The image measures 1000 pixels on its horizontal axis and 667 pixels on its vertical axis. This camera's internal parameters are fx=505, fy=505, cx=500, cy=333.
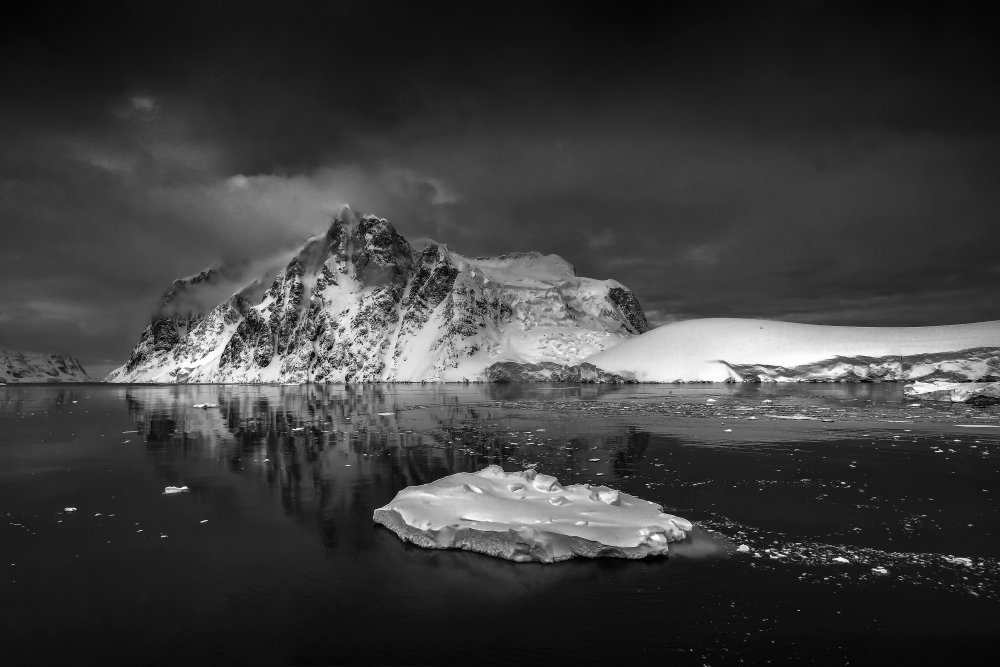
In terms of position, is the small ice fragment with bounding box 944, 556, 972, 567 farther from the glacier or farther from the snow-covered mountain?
the snow-covered mountain

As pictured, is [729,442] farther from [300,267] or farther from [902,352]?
[300,267]

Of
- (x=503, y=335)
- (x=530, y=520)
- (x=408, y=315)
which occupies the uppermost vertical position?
(x=408, y=315)

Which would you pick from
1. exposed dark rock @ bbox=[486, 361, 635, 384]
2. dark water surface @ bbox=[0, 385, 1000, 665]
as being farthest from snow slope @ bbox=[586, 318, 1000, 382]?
dark water surface @ bbox=[0, 385, 1000, 665]

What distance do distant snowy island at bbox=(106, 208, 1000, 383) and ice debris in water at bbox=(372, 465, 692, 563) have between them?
6487 centimetres

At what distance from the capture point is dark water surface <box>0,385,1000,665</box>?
5383mm

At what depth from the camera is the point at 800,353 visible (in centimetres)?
6800

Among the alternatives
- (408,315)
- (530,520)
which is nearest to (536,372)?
(408,315)

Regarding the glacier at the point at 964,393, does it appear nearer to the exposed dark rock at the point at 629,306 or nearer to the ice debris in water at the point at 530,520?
the ice debris in water at the point at 530,520

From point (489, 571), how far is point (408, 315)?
143901mm

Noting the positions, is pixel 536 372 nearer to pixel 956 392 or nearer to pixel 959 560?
pixel 956 392

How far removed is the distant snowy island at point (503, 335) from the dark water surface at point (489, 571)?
5707cm

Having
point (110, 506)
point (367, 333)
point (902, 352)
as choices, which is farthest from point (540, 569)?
point (367, 333)

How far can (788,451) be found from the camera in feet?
53.1

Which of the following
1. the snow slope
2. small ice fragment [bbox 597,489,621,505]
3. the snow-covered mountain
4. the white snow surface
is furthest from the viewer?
the snow-covered mountain
